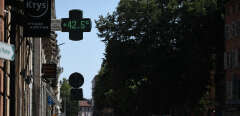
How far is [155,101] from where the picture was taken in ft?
209

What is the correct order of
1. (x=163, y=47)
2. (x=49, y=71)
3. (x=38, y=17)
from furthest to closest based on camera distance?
(x=163, y=47) → (x=49, y=71) → (x=38, y=17)

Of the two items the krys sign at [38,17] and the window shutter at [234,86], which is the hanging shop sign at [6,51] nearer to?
the krys sign at [38,17]

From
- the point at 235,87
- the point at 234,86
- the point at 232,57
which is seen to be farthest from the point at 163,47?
the point at 235,87

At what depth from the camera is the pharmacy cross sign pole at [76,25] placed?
819 inches

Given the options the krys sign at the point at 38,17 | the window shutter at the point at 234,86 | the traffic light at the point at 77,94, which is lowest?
the traffic light at the point at 77,94

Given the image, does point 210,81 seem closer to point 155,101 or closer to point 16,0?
point 155,101

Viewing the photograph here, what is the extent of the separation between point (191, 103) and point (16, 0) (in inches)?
1738

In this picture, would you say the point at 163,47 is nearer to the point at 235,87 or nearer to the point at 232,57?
the point at 232,57

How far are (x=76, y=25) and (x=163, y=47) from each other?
41701mm

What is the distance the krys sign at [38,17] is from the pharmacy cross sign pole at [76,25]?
197cm

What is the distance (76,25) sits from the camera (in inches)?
833

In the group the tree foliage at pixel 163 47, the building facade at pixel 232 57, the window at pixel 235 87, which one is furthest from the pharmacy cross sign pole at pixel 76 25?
the tree foliage at pixel 163 47

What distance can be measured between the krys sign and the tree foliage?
4149cm

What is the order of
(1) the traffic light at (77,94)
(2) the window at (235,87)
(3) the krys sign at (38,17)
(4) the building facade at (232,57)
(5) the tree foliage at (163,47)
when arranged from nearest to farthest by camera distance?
(3) the krys sign at (38,17) → (1) the traffic light at (77,94) → (2) the window at (235,87) → (4) the building facade at (232,57) → (5) the tree foliage at (163,47)
